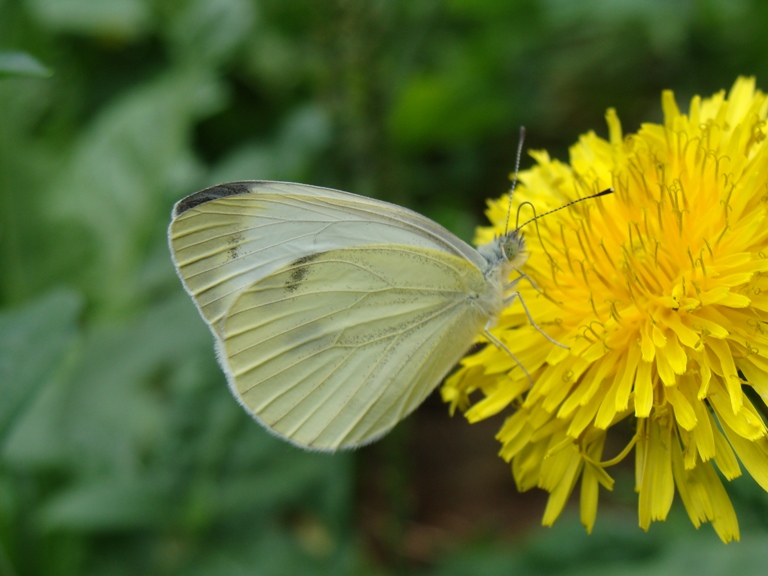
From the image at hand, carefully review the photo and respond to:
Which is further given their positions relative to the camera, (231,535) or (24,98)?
(24,98)

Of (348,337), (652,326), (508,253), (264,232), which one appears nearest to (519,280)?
(508,253)

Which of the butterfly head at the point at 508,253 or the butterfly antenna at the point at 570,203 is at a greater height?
the butterfly antenna at the point at 570,203

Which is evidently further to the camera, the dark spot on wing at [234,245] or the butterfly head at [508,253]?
the dark spot on wing at [234,245]

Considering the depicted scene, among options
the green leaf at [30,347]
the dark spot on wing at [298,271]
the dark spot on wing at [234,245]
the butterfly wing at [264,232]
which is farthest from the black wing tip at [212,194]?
the green leaf at [30,347]

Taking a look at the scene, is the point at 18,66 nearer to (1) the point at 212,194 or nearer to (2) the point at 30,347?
(1) the point at 212,194

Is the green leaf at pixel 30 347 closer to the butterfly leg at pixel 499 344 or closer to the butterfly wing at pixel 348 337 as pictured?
the butterfly wing at pixel 348 337

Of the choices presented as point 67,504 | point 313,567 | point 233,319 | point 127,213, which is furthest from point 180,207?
point 127,213

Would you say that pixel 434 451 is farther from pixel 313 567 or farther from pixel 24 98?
pixel 24 98
